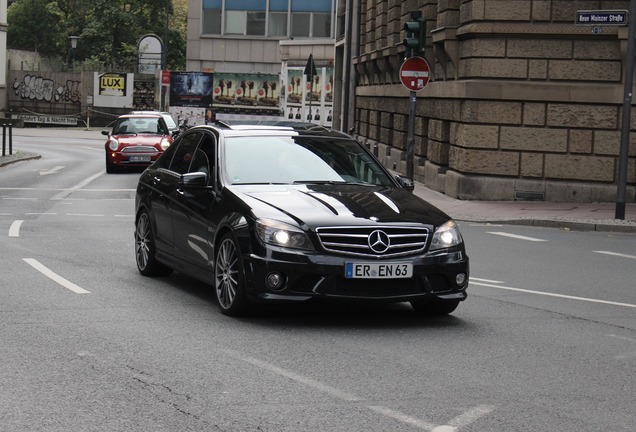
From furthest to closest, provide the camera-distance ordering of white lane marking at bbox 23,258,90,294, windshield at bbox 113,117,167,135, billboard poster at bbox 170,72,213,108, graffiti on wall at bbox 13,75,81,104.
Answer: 1. graffiti on wall at bbox 13,75,81,104
2. billboard poster at bbox 170,72,213,108
3. windshield at bbox 113,117,167,135
4. white lane marking at bbox 23,258,90,294

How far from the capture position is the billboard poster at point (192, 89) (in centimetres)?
6469

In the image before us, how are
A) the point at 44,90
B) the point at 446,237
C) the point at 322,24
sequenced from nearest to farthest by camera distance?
1. the point at 446,237
2. the point at 44,90
3. the point at 322,24

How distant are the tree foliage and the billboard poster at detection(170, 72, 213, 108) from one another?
76.0 feet

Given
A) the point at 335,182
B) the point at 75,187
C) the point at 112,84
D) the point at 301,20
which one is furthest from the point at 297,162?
the point at 301,20

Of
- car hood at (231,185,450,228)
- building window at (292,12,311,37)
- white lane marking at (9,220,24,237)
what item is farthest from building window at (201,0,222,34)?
car hood at (231,185,450,228)

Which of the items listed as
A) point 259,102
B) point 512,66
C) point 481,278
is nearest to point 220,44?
point 259,102

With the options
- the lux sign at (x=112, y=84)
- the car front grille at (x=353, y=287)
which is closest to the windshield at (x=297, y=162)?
the car front grille at (x=353, y=287)

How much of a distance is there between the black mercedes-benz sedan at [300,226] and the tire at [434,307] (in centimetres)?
1

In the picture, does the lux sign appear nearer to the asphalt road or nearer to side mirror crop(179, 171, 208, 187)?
the asphalt road

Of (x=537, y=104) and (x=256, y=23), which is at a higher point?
(x=256, y=23)

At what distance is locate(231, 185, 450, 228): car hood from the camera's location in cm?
924

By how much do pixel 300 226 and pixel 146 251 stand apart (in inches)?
130

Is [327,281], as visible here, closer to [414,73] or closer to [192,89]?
[414,73]

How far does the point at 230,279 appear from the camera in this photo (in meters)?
9.57
